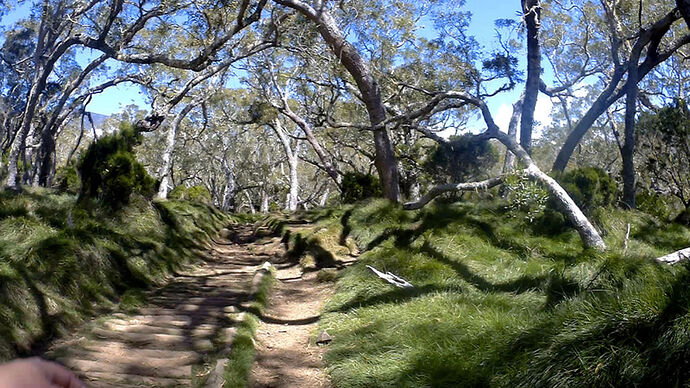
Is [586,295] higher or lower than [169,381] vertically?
higher

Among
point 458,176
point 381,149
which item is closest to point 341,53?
point 381,149

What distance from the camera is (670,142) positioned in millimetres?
15805

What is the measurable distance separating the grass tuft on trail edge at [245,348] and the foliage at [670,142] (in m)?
11.6

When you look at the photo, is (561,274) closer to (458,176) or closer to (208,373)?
(208,373)

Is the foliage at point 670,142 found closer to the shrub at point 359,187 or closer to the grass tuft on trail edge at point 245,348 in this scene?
the shrub at point 359,187

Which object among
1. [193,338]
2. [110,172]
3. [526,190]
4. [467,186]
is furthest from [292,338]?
[110,172]

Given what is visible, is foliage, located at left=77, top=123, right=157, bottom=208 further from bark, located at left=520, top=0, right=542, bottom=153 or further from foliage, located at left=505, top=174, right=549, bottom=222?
bark, located at left=520, top=0, right=542, bottom=153

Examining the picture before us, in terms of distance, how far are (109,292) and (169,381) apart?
308 cm

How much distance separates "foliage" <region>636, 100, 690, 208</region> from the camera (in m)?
14.8

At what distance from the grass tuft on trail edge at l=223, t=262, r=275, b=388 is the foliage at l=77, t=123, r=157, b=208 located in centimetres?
488

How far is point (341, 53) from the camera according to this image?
38.3ft

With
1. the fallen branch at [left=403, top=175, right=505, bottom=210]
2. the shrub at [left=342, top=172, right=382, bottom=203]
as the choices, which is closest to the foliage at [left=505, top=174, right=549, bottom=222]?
the fallen branch at [left=403, top=175, right=505, bottom=210]

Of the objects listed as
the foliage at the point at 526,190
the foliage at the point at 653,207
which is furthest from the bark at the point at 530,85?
the foliage at the point at 653,207

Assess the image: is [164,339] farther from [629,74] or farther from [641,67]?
[641,67]
